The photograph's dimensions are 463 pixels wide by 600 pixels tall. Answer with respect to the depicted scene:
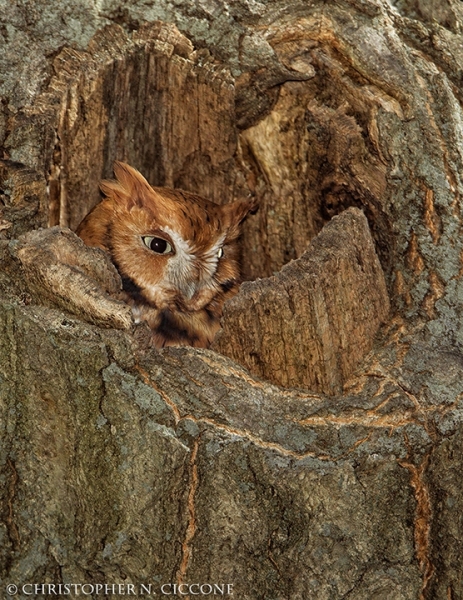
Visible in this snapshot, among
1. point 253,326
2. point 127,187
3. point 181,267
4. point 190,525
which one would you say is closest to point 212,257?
point 181,267

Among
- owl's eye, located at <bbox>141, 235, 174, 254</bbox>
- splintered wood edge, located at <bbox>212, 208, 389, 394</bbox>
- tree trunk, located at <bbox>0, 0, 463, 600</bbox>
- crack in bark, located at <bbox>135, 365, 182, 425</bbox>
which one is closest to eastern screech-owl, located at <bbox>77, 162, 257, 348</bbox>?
owl's eye, located at <bbox>141, 235, 174, 254</bbox>

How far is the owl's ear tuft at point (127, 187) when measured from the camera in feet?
8.94

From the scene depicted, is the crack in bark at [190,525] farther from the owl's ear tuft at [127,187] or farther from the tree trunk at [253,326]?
the owl's ear tuft at [127,187]

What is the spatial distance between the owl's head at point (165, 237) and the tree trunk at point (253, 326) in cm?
13

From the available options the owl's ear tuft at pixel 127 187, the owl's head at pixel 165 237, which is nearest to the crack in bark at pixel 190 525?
the owl's head at pixel 165 237

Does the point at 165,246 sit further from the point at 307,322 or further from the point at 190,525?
the point at 190,525

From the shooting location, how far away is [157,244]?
9.21 feet

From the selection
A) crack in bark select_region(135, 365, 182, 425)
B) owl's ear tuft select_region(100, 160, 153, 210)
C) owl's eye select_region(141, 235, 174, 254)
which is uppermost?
crack in bark select_region(135, 365, 182, 425)

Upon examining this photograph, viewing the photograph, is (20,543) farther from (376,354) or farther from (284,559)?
(376,354)

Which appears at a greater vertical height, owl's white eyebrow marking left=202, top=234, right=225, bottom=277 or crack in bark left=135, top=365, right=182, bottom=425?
crack in bark left=135, top=365, right=182, bottom=425

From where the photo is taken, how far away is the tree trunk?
187 centimetres

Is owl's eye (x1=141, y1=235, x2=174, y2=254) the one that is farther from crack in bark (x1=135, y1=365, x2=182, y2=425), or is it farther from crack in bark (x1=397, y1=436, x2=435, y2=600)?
crack in bark (x1=397, y1=436, x2=435, y2=600)

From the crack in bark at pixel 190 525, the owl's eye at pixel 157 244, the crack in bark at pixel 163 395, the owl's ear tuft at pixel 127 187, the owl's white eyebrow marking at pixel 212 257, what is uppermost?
the crack in bark at pixel 163 395

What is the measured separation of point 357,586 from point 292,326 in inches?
26.1
